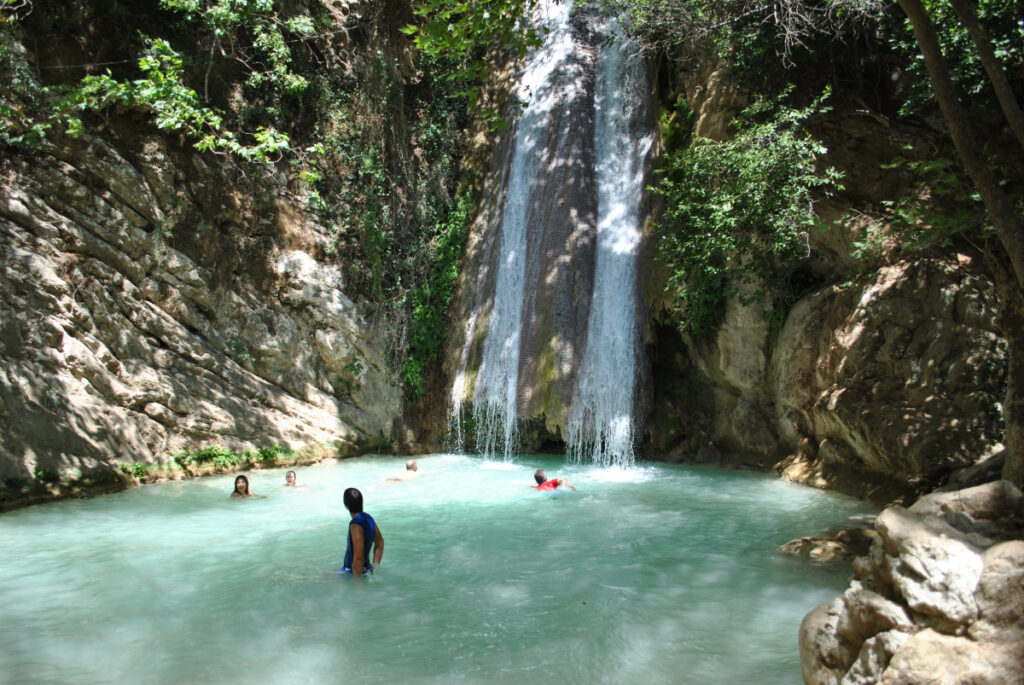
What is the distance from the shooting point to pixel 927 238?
6707 mm

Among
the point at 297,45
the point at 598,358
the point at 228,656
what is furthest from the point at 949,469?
the point at 297,45

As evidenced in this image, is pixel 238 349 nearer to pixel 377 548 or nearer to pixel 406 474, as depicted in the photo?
pixel 406 474

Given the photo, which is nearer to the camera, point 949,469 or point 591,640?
point 591,640

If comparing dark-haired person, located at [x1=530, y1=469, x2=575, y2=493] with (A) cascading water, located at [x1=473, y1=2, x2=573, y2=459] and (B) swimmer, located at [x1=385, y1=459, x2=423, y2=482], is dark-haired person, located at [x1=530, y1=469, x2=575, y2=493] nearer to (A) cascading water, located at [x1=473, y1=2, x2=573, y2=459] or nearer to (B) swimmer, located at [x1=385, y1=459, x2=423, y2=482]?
(B) swimmer, located at [x1=385, y1=459, x2=423, y2=482]

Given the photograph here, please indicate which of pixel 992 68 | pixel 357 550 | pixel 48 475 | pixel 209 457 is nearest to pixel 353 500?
pixel 357 550

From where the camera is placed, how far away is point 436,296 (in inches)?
596

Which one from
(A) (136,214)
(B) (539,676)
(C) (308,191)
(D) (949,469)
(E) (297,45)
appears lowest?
(B) (539,676)

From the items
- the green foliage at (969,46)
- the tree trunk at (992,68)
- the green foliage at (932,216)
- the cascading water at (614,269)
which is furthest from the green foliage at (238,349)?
the tree trunk at (992,68)

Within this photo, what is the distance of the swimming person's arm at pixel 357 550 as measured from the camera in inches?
242

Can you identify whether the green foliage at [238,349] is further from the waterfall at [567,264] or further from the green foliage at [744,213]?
the green foliage at [744,213]

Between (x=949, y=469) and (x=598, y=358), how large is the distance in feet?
19.7

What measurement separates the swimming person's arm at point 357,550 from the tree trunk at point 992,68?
587 cm

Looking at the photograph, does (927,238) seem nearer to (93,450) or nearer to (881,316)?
(881,316)

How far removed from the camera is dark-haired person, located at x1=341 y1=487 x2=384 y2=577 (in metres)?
6.13
